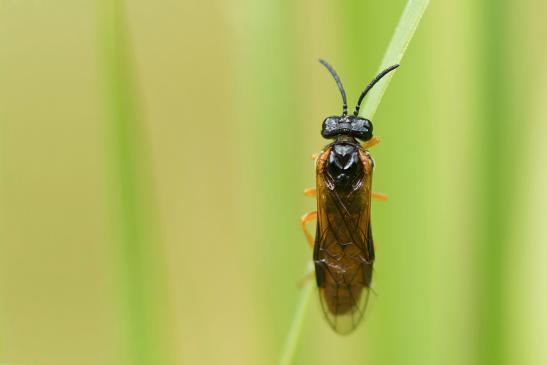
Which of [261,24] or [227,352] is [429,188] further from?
[227,352]

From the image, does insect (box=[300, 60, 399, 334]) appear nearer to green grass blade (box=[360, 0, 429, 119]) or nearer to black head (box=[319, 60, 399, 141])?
black head (box=[319, 60, 399, 141])

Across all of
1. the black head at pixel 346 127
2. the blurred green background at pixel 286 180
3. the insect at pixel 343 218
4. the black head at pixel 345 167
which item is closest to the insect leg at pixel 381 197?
the blurred green background at pixel 286 180

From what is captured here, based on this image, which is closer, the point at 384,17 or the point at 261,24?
the point at 384,17

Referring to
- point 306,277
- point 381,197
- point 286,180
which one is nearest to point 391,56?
point 381,197

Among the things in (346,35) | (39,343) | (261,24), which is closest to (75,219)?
(39,343)

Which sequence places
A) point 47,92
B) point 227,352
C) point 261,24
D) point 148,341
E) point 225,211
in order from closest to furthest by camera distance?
point 148,341 < point 261,24 < point 47,92 < point 227,352 < point 225,211

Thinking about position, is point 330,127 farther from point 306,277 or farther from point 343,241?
point 306,277
